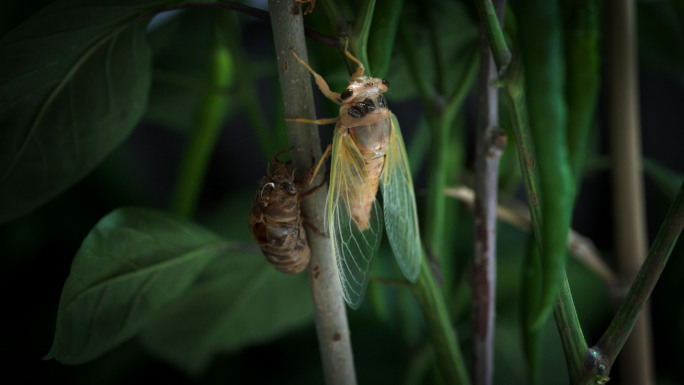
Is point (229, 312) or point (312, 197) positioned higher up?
point (312, 197)

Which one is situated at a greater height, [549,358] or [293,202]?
[293,202]

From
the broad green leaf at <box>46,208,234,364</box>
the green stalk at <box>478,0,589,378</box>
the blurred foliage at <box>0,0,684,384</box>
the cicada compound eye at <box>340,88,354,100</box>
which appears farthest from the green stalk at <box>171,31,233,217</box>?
the green stalk at <box>478,0,589,378</box>

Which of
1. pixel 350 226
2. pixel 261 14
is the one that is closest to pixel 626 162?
pixel 350 226

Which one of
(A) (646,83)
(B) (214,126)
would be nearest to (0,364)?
(B) (214,126)

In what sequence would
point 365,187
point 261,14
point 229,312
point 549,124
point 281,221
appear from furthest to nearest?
point 229,312 < point 365,187 < point 281,221 < point 261,14 < point 549,124

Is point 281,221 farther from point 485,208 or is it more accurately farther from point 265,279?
point 265,279

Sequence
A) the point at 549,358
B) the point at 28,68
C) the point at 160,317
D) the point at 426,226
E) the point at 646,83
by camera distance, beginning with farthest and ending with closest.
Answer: the point at 646,83
the point at 549,358
the point at 160,317
the point at 426,226
the point at 28,68

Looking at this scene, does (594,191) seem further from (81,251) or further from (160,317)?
(81,251)
